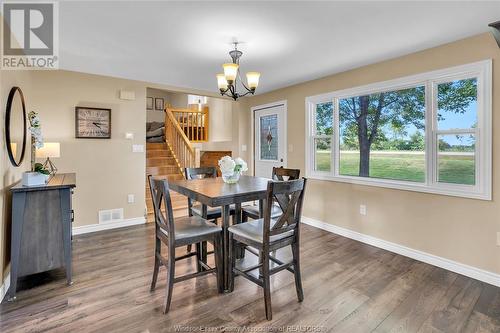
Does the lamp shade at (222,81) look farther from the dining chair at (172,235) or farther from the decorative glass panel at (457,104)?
the decorative glass panel at (457,104)

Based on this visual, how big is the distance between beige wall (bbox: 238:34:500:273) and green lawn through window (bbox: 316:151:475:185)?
0.64 feet

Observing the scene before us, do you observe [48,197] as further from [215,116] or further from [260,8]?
[215,116]

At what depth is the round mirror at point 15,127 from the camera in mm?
2316

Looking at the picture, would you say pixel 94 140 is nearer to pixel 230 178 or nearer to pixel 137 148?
pixel 137 148

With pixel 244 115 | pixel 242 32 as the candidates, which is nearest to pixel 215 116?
pixel 244 115

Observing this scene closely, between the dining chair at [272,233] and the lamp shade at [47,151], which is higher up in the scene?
the lamp shade at [47,151]

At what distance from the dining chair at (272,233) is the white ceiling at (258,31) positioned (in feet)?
4.58

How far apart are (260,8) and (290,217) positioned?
1.66 meters

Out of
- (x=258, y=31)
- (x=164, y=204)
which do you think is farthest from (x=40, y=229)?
(x=258, y=31)

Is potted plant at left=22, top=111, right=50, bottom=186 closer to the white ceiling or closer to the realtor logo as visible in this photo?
the realtor logo

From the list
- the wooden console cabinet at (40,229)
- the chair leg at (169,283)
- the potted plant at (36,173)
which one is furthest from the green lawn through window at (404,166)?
the potted plant at (36,173)

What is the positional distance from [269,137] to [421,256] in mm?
3143

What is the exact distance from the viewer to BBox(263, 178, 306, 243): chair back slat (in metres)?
1.94

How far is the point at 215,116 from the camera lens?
24.1ft
